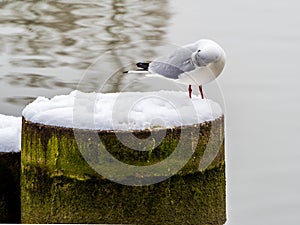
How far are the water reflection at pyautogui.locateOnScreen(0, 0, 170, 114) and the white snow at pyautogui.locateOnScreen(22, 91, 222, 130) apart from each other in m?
2.46

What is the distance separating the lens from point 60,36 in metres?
4.92

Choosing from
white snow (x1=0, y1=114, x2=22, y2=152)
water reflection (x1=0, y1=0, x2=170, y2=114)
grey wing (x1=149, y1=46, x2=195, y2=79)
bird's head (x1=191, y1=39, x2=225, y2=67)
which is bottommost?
water reflection (x1=0, y1=0, x2=170, y2=114)

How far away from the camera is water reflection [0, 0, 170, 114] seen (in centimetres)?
464

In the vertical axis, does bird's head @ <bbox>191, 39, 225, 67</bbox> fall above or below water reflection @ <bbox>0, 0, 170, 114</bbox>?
above

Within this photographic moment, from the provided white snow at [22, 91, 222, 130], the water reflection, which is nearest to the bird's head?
white snow at [22, 91, 222, 130]

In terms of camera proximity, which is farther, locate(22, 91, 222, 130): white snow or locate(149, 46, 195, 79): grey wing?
locate(149, 46, 195, 79): grey wing

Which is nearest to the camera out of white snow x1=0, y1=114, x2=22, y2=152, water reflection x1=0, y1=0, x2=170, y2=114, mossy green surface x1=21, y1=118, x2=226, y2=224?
mossy green surface x1=21, y1=118, x2=226, y2=224

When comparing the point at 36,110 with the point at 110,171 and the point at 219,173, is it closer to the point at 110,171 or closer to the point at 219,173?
the point at 110,171

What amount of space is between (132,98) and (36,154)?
11.8 inches

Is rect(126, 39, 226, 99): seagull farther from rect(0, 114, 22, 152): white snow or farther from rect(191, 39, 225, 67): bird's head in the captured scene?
rect(0, 114, 22, 152): white snow

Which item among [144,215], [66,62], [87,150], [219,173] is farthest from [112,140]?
[66,62]

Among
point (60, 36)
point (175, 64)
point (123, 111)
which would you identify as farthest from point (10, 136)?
point (60, 36)

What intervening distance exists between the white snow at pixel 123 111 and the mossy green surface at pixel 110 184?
27 millimetres

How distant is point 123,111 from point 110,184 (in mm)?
196
